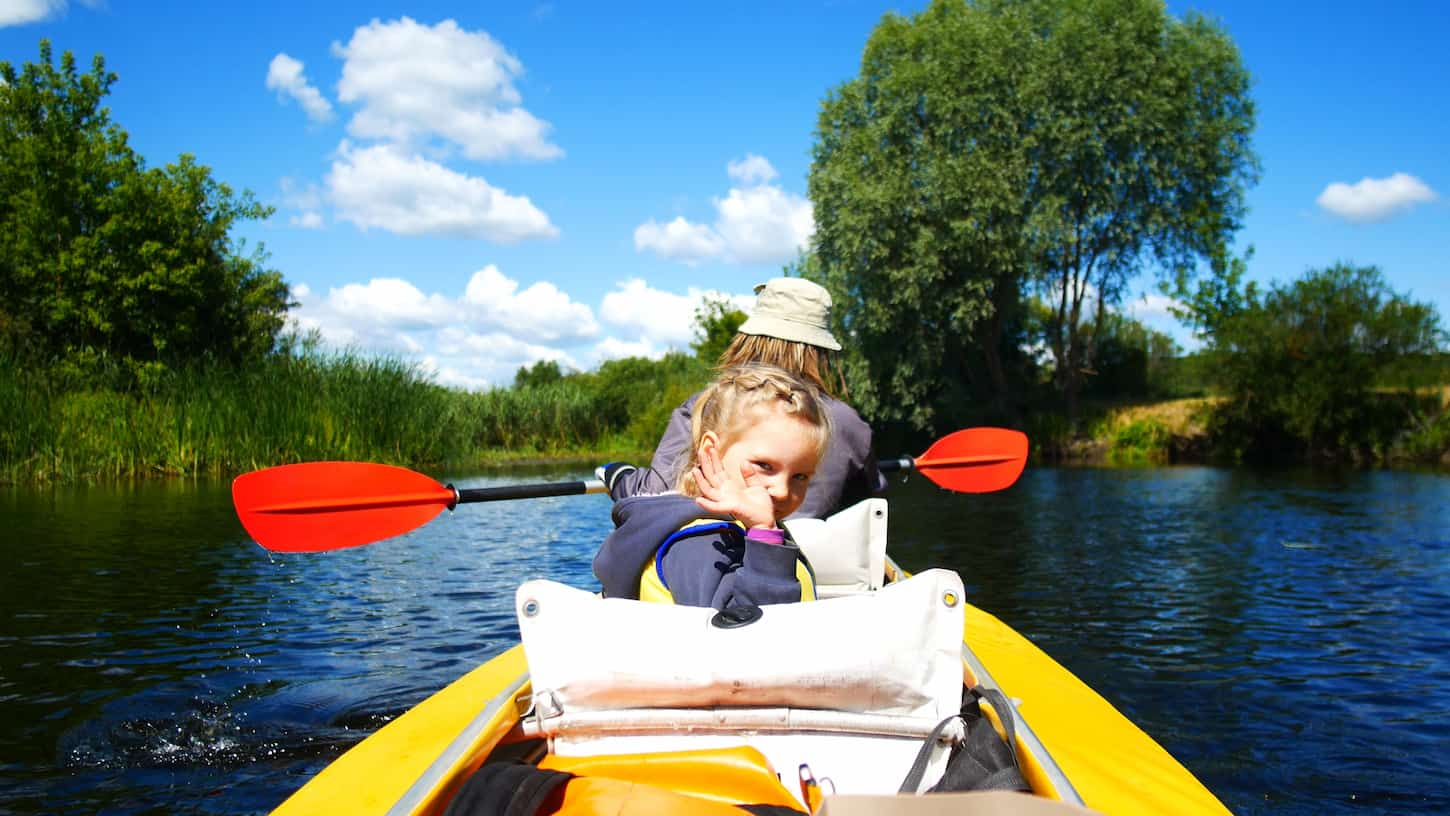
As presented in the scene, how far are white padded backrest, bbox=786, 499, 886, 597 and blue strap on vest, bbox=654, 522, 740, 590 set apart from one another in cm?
140

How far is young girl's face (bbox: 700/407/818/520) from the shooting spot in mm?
2080

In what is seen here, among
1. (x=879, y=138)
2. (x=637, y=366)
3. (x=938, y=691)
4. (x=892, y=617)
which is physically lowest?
(x=938, y=691)

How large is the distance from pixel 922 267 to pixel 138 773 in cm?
1808

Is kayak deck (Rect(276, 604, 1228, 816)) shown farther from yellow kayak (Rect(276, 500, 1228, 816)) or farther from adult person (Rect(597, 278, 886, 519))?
adult person (Rect(597, 278, 886, 519))

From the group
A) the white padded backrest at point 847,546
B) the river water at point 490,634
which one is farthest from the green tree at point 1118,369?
the white padded backrest at point 847,546

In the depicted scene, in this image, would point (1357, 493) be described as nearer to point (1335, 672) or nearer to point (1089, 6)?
point (1335, 672)

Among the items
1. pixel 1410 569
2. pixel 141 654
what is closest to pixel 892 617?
pixel 141 654

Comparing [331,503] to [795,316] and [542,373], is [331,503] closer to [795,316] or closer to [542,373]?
[795,316]

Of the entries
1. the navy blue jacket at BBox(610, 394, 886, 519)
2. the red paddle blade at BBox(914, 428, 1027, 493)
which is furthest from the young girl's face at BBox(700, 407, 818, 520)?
the red paddle blade at BBox(914, 428, 1027, 493)

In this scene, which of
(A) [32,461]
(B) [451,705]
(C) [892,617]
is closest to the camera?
(C) [892,617]

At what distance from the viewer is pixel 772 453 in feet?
6.81

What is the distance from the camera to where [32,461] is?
537 inches

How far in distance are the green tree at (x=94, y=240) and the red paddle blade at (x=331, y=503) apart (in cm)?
1967

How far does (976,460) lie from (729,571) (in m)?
3.16
